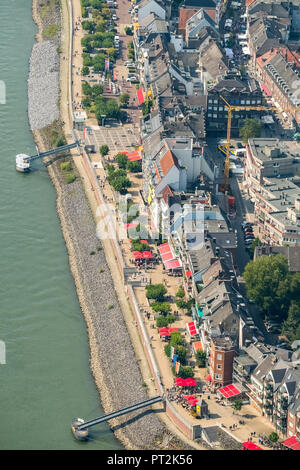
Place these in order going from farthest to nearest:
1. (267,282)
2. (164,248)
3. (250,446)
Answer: (164,248) → (267,282) → (250,446)

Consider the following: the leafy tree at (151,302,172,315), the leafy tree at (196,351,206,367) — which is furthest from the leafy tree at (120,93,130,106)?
the leafy tree at (196,351,206,367)

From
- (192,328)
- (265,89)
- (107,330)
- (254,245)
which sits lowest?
(107,330)

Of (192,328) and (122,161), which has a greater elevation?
(122,161)

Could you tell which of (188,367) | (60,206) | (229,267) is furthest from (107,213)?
(188,367)

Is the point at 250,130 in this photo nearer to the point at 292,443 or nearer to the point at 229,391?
the point at 229,391

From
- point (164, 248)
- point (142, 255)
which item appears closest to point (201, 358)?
point (142, 255)

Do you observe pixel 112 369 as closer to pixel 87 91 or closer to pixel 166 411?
pixel 166 411

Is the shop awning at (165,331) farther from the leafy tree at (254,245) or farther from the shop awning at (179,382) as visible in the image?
the leafy tree at (254,245)

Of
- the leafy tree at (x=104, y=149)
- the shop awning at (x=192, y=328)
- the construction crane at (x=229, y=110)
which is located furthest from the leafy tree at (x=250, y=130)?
the shop awning at (x=192, y=328)
